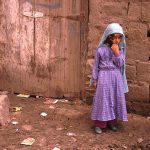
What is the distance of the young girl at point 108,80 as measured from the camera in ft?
16.8

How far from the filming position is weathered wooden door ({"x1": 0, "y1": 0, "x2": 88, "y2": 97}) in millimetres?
5945

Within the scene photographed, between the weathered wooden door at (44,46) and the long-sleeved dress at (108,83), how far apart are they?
0.89 meters

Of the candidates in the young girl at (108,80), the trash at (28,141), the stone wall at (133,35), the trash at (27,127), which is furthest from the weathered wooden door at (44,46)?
the trash at (28,141)

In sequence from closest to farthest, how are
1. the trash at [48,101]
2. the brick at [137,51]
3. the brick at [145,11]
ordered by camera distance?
the brick at [145,11] < the brick at [137,51] < the trash at [48,101]

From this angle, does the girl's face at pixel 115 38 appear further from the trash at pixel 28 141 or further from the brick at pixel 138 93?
the trash at pixel 28 141

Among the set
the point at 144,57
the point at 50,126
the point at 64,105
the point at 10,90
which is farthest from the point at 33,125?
the point at 144,57

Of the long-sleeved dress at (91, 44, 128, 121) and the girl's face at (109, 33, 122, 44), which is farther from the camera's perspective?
the long-sleeved dress at (91, 44, 128, 121)

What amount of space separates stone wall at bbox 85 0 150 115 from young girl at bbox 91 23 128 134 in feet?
1.23

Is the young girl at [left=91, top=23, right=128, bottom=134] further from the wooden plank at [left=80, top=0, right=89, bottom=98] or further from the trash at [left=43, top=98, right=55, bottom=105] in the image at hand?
the trash at [left=43, top=98, right=55, bottom=105]

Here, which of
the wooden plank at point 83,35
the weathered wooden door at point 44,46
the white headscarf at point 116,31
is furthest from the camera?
the weathered wooden door at point 44,46

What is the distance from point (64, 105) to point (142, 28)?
158 centimetres

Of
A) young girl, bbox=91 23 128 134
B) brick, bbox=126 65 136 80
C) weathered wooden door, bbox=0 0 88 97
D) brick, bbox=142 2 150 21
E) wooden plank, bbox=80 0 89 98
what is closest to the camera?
young girl, bbox=91 23 128 134

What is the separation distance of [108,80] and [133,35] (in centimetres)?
73

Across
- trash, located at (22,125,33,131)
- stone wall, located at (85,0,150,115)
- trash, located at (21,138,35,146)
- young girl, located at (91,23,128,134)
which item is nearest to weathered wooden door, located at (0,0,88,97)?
stone wall, located at (85,0,150,115)
